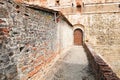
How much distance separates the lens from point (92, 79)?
5.58m

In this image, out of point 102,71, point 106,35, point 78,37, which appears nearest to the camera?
point 102,71

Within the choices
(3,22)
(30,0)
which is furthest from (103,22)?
(3,22)

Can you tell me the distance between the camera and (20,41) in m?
3.96

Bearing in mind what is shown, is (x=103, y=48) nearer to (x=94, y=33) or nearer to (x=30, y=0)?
(x=94, y=33)

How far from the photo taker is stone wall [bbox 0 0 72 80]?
120 inches

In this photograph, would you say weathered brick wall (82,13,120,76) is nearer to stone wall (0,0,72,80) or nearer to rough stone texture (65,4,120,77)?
rough stone texture (65,4,120,77)

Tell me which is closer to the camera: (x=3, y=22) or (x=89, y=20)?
(x=3, y=22)

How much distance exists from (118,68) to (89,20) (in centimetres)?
653

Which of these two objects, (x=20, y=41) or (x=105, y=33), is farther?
(x=105, y=33)

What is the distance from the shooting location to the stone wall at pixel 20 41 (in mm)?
3060

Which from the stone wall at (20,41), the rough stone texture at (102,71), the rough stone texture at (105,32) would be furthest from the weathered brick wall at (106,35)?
the stone wall at (20,41)

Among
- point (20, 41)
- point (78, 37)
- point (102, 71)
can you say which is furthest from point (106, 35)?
point (20, 41)

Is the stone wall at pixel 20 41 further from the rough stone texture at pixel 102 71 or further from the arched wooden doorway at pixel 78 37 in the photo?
the arched wooden doorway at pixel 78 37

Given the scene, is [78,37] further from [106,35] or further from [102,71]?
[102,71]
